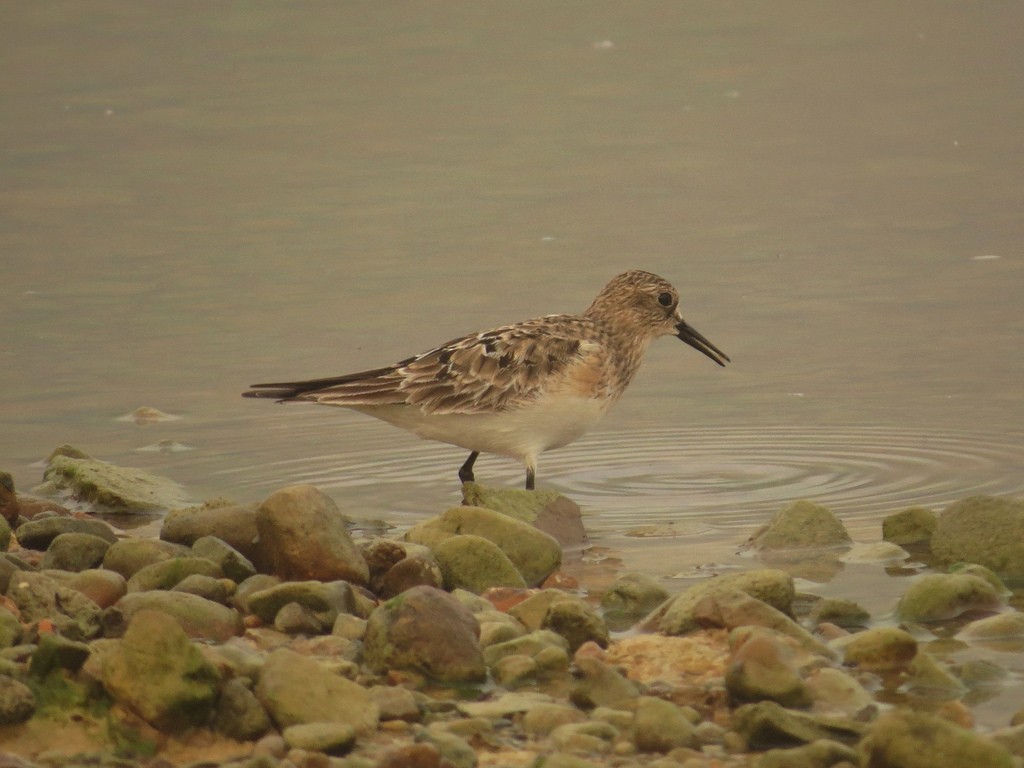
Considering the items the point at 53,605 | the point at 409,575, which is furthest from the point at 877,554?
the point at 53,605

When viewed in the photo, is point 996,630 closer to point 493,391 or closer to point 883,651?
point 883,651

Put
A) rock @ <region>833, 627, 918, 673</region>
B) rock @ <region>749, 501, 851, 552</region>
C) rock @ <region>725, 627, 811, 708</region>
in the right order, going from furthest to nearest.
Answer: rock @ <region>749, 501, 851, 552</region>, rock @ <region>833, 627, 918, 673</region>, rock @ <region>725, 627, 811, 708</region>

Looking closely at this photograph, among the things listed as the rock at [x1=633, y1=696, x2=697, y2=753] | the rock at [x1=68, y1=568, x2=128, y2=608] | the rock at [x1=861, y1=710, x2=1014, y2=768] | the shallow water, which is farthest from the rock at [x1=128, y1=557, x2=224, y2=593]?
the rock at [x1=861, y1=710, x2=1014, y2=768]

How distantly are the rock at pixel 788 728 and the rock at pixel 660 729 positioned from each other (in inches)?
7.0

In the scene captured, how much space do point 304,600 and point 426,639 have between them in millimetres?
777

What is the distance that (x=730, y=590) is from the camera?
667 cm

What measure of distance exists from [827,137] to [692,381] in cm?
642

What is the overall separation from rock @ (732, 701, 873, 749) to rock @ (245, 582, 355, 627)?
1780mm

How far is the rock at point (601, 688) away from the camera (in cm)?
590

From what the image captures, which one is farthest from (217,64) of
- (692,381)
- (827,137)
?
(692,381)

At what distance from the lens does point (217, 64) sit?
21219 mm

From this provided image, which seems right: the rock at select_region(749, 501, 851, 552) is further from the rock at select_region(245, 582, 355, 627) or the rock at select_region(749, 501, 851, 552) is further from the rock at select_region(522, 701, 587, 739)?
the rock at select_region(522, 701, 587, 739)

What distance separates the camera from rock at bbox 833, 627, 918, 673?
6.23 m

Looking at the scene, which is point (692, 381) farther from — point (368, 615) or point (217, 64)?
point (217, 64)
